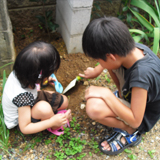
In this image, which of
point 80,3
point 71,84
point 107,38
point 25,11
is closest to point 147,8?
point 80,3

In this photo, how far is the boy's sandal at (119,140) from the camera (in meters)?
1.37

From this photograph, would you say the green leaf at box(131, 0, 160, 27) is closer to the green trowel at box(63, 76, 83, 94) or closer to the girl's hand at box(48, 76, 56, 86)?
the green trowel at box(63, 76, 83, 94)

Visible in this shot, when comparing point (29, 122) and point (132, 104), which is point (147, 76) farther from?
point (29, 122)

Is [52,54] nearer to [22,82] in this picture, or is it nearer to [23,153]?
[22,82]

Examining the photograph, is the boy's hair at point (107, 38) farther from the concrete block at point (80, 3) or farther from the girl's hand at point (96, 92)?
the concrete block at point (80, 3)

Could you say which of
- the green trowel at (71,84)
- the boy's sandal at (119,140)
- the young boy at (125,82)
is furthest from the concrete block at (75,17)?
the boy's sandal at (119,140)

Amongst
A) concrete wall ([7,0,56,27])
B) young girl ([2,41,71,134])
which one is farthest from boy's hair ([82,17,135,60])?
concrete wall ([7,0,56,27])

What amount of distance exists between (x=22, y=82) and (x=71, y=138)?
1.97 feet

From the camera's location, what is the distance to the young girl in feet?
3.56

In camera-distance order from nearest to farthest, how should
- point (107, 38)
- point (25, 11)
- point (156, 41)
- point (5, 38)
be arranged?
1. point (107, 38)
2. point (5, 38)
3. point (156, 41)
4. point (25, 11)

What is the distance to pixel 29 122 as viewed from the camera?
1.27m

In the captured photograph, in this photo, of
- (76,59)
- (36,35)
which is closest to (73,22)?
(76,59)

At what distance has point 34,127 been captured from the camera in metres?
1.26

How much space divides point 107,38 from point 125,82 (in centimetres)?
35
